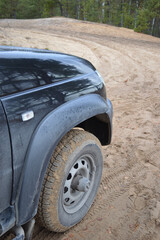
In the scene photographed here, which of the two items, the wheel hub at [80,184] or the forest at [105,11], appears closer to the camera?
the wheel hub at [80,184]

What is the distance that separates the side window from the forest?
2326cm

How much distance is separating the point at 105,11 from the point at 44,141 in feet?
127

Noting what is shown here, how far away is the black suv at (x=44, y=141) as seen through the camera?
1.45 meters

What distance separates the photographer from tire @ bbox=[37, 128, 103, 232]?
5.94 ft

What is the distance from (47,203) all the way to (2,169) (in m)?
0.59

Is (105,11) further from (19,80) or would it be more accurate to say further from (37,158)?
(37,158)

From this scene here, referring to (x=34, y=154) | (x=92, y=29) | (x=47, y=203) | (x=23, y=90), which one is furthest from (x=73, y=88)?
(x=92, y=29)

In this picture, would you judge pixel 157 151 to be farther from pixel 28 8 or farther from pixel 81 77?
pixel 28 8

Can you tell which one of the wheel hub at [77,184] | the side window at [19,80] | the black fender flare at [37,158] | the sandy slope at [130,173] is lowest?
the sandy slope at [130,173]

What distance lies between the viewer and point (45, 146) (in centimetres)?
→ 162

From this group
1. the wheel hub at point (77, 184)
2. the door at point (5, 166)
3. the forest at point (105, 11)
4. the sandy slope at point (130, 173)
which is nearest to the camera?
the door at point (5, 166)

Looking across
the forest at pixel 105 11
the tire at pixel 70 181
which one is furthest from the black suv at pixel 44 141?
the forest at pixel 105 11

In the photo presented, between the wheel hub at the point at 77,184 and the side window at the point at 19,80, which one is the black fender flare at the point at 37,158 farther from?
the wheel hub at the point at 77,184

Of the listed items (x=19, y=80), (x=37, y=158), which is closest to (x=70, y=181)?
(x=37, y=158)
